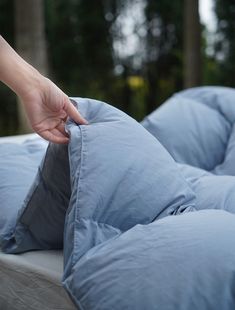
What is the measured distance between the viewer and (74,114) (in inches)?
45.5

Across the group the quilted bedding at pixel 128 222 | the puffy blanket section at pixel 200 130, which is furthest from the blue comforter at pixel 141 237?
the puffy blanket section at pixel 200 130

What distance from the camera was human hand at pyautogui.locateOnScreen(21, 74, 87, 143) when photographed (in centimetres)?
117

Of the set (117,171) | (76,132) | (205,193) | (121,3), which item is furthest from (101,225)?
(121,3)

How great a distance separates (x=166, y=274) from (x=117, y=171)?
27 cm

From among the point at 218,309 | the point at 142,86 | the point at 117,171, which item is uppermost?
the point at 117,171

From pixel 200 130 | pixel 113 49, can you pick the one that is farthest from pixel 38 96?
pixel 113 49

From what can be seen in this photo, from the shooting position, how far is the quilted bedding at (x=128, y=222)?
84cm

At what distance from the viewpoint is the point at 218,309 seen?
2.67 ft

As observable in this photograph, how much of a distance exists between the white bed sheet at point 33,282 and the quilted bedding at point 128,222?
0.04m

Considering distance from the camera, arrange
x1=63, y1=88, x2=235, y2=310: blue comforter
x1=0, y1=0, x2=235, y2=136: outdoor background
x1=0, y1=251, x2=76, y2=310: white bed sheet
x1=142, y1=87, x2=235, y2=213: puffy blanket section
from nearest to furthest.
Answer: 1. x1=63, y1=88, x2=235, y2=310: blue comforter
2. x1=0, y1=251, x2=76, y2=310: white bed sheet
3. x1=142, y1=87, x2=235, y2=213: puffy blanket section
4. x1=0, y1=0, x2=235, y2=136: outdoor background

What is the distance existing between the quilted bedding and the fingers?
0.03 meters

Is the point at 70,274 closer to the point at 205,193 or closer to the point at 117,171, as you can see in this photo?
the point at 117,171

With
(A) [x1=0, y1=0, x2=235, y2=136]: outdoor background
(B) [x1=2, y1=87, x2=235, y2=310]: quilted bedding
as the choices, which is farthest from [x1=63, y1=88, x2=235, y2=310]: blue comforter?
(A) [x1=0, y1=0, x2=235, y2=136]: outdoor background

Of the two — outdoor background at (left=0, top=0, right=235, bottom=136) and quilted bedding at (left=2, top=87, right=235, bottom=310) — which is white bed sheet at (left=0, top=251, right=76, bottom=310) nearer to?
quilted bedding at (left=2, top=87, right=235, bottom=310)
